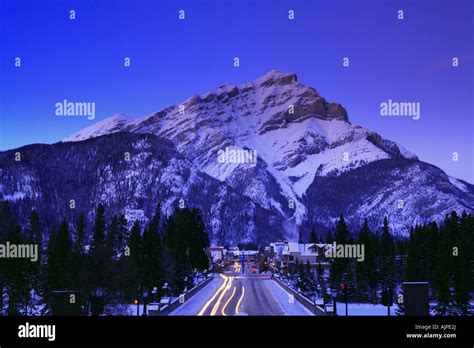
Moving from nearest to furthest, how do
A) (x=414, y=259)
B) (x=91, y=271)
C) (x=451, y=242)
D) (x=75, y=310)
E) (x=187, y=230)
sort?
(x=75, y=310) → (x=91, y=271) → (x=451, y=242) → (x=414, y=259) → (x=187, y=230)

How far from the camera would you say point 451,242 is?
51.9 metres

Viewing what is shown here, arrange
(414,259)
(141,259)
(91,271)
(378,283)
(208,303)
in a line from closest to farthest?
1. (91,271)
2. (208,303)
3. (141,259)
4. (414,259)
5. (378,283)

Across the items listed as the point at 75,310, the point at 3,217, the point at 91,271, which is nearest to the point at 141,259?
the point at 3,217

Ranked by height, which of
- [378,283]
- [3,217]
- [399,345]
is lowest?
[378,283]

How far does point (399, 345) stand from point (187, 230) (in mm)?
70931

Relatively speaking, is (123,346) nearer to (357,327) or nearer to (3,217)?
(357,327)

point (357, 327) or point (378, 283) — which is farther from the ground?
point (357, 327)

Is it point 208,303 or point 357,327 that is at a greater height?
point 357,327

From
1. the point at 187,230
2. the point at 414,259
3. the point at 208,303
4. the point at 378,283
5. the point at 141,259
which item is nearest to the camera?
the point at 208,303

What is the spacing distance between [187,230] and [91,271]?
4431 centimetres

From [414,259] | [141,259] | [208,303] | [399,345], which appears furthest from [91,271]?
[414,259]

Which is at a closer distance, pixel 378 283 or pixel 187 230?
pixel 378 283

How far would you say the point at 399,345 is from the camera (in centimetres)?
1176

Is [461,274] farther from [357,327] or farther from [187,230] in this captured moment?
[187,230]
